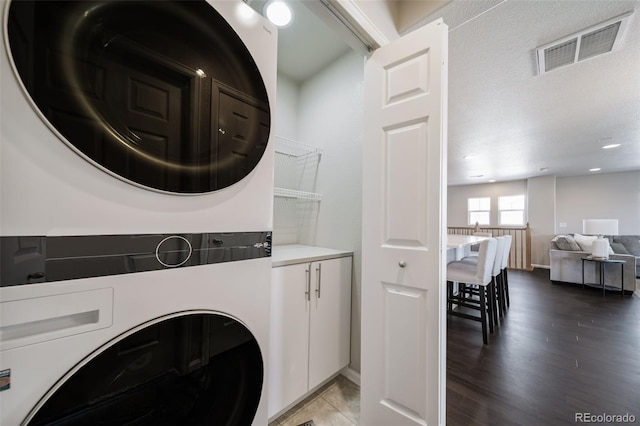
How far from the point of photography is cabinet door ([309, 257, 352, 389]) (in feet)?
4.67

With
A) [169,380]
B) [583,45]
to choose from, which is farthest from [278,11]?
[583,45]

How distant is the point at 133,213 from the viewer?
553 mm

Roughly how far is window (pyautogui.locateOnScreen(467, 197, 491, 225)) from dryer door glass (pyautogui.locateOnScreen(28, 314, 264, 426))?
8.85m

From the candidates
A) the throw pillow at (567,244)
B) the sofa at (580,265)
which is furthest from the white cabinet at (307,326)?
the throw pillow at (567,244)

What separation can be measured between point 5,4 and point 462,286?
3.87 meters

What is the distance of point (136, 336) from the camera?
1.81ft

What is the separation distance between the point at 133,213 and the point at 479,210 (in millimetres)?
9259

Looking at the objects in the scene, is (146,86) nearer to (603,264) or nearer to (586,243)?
(603,264)

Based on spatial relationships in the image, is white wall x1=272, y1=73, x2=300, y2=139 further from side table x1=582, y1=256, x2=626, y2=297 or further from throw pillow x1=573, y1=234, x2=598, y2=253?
throw pillow x1=573, y1=234, x2=598, y2=253

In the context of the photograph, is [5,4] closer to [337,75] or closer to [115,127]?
[115,127]

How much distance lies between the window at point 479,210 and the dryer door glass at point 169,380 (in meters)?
8.85

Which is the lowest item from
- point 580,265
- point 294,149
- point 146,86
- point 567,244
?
point 580,265

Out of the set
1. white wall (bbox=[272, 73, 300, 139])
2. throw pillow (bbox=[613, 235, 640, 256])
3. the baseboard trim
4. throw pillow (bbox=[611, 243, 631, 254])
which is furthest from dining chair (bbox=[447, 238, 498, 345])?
throw pillow (bbox=[613, 235, 640, 256])

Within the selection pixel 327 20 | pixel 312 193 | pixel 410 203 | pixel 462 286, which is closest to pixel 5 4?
pixel 327 20
